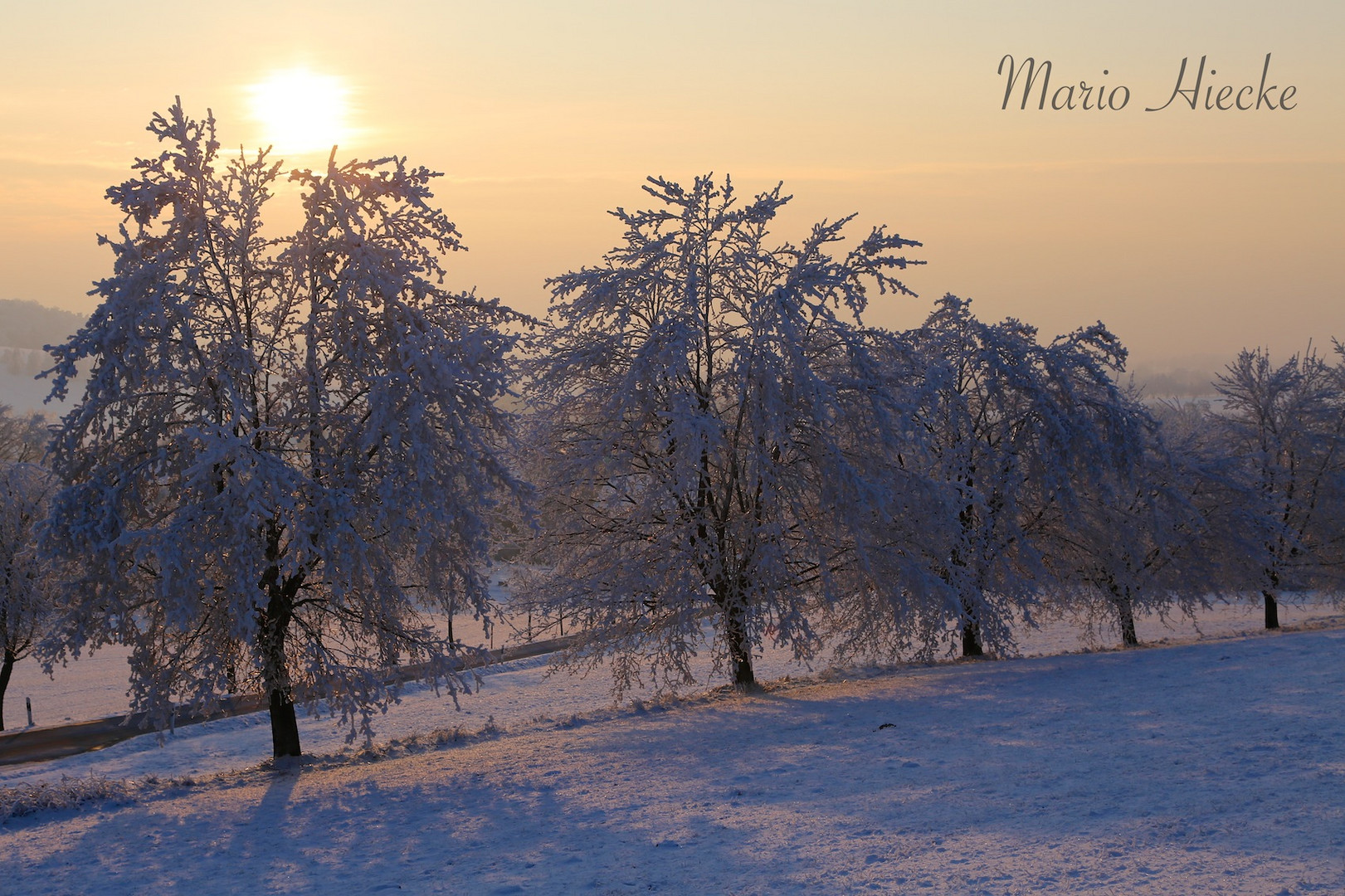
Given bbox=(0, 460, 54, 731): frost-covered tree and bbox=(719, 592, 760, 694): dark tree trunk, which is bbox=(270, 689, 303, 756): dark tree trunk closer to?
bbox=(719, 592, 760, 694): dark tree trunk

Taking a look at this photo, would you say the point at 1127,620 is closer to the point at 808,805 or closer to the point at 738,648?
the point at 738,648

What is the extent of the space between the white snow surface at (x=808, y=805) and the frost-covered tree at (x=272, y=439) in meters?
1.96

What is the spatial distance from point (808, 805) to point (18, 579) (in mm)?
26468

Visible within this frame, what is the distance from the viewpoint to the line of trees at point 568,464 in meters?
13.1

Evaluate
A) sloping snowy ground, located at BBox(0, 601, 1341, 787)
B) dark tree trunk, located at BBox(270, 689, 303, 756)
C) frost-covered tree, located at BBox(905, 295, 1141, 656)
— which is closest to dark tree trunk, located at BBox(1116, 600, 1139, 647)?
sloping snowy ground, located at BBox(0, 601, 1341, 787)

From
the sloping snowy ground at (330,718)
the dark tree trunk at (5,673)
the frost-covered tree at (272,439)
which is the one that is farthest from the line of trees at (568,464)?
the dark tree trunk at (5,673)

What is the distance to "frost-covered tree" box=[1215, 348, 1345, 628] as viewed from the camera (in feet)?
96.5

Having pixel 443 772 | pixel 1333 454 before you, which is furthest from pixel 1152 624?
pixel 443 772

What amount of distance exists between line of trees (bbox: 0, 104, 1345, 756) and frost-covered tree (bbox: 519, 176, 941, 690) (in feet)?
0.24

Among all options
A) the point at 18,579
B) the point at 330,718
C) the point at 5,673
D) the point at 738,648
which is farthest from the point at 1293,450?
the point at 5,673

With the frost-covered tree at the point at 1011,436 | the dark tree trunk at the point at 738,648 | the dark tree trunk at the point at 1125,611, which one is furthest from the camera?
the dark tree trunk at the point at 1125,611

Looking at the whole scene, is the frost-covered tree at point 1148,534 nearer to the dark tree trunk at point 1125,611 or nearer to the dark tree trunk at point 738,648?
the dark tree trunk at point 1125,611

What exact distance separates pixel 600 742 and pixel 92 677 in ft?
109

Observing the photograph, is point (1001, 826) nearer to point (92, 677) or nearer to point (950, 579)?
point (950, 579)
